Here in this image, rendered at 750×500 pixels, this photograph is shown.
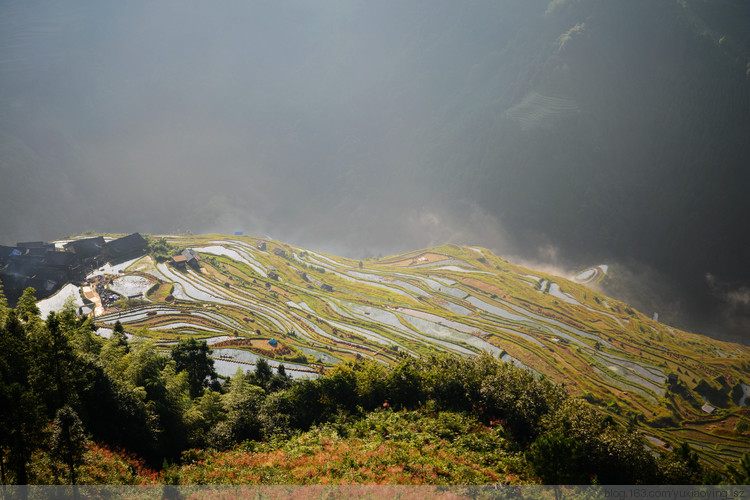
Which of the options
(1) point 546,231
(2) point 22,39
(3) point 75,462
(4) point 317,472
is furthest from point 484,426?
(2) point 22,39

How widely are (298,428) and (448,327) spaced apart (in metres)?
36.8

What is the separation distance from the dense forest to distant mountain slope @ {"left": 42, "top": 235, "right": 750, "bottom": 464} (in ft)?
40.7

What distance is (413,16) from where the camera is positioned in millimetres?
169375

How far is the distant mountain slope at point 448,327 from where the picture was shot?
39.1 meters

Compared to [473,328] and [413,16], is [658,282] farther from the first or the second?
[413,16]

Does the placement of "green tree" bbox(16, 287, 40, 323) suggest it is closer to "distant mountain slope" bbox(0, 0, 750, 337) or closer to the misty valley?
the misty valley

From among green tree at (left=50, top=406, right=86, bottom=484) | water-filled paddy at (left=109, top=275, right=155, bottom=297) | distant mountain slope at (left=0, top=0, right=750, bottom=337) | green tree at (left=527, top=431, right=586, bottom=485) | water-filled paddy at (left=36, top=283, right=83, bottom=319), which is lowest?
green tree at (left=527, top=431, right=586, bottom=485)

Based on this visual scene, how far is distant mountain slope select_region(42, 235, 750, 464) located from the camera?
39094 millimetres

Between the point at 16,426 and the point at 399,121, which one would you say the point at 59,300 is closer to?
the point at 16,426

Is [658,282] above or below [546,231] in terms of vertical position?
below

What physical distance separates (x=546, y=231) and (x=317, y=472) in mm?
120111

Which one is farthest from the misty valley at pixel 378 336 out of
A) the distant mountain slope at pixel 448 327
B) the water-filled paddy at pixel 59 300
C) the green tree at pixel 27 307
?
the water-filled paddy at pixel 59 300

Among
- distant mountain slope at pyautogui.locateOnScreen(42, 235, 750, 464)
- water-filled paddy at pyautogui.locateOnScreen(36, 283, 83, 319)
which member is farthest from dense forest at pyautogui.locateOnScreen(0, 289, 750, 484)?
water-filled paddy at pyautogui.locateOnScreen(36, 283, 83, 319)

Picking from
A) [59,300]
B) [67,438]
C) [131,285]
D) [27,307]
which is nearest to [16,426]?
[67,438]
